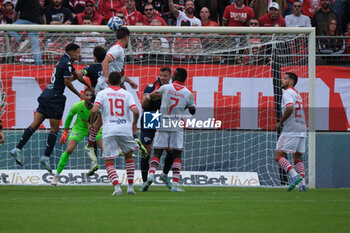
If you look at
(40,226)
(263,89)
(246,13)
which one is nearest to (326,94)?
(263,89)

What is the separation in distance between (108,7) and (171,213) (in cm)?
1032

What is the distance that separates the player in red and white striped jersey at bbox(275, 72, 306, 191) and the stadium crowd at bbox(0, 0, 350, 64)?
3.32 m

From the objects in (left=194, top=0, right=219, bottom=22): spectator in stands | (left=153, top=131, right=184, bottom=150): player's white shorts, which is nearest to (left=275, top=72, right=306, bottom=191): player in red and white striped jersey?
(left=153, top=131, right=184, bottom=150): player's white shorts

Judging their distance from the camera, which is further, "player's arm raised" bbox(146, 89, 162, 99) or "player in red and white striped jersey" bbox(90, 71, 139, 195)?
"player's arm raised" bbox(146, 89, 162, 99)

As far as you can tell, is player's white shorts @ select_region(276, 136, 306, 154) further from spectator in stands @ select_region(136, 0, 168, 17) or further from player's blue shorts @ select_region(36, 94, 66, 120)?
spectator in stands @ select_region(136, 0, 168, 17)

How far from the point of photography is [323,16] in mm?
17109

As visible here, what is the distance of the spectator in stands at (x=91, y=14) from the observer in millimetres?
16484

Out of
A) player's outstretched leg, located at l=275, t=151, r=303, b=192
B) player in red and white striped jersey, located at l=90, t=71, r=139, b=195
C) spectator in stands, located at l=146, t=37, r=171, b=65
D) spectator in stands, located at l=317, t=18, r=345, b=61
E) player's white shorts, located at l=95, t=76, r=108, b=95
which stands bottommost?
player's outstretched leg, located at l=275, t=151, r=303, b=192

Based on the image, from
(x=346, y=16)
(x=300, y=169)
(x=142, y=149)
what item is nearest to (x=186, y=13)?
(x=346, y=16)

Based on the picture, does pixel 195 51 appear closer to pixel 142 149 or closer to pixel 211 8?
pixel 211 8

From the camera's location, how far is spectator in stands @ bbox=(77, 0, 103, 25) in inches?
649

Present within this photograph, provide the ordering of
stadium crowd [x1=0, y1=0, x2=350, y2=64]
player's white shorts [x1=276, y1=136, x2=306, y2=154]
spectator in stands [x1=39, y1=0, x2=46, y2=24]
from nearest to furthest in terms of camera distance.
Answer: player's white shorts [x1=276, y1=136, x2=306, y2=154], stadium crowd [x1=0, y1=0, x2=350, y2=64], spectator in stands [x1=39, y1=0, x2=46, y2=24]

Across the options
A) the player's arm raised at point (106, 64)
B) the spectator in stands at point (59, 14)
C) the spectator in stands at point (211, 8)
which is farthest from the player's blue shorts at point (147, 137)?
the spectator in stands at point (211, 8)

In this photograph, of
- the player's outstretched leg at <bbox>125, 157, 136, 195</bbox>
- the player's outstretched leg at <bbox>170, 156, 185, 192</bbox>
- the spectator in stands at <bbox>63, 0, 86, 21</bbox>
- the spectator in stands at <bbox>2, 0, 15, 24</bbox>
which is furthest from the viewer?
the spectator in stands at <bbox>63, 0, 86, 21</bbox>
